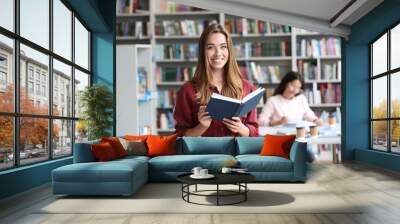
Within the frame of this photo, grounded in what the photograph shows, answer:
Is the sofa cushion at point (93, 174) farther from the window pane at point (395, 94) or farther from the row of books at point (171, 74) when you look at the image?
the window pane at point (395, 94)

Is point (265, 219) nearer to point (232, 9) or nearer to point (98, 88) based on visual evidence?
point (98, 88)

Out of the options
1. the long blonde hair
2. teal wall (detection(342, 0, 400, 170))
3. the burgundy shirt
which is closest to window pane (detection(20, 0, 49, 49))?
the burgundy shirt

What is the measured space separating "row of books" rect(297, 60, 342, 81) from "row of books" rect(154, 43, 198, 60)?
208 cm

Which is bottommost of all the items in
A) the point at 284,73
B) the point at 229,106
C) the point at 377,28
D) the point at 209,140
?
the point at 209,140

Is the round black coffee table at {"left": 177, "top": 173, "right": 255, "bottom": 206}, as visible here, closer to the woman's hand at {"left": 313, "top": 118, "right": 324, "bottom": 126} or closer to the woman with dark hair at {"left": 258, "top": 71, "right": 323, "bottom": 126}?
the woman with dark hair at {"left": 258, "top": 71, "right": 323, "bottom": 126}

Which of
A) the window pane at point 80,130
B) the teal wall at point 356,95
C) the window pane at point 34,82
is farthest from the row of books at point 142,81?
the teal wall at point 356,95

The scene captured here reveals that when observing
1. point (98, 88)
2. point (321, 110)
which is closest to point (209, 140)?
point (98, 88)

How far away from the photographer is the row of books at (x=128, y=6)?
8609 millimetres

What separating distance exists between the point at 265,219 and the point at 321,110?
5.44 m

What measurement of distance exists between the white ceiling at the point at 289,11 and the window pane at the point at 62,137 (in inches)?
115

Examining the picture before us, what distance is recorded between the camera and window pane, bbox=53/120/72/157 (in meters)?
5.99

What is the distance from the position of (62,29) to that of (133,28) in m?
2.44

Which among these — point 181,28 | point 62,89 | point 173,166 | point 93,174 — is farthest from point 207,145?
point 181,28

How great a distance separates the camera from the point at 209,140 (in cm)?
612
